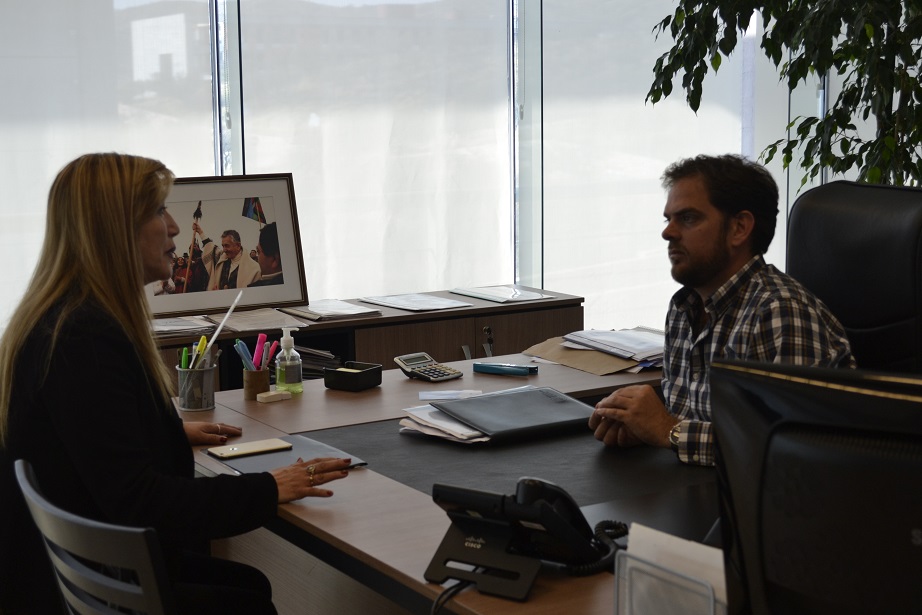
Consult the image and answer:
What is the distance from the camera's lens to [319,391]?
8.54 ft

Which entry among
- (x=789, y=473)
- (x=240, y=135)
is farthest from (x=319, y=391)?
(x=240, y=135)

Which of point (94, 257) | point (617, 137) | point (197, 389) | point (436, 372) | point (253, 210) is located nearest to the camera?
point (94, 257)

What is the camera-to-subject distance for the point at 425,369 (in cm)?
273

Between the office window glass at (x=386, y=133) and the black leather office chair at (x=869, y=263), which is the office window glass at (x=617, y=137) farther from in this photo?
the black leather office chair at (x=869, y=263)

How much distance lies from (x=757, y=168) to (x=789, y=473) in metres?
1.57

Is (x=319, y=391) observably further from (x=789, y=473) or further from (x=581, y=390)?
(x=789, y=473)

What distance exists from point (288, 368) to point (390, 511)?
36.8 inches

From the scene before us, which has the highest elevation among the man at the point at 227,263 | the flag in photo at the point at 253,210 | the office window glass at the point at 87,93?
the office window glass at the point at 87,93

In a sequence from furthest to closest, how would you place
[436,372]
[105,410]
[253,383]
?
1. [436,372]
2. [253,383]
3. [105,410]

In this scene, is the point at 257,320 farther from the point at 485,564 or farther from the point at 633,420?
the point at 485,564

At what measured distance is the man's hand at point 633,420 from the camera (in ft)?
6.58

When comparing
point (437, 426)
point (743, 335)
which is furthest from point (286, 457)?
point (743, 335)

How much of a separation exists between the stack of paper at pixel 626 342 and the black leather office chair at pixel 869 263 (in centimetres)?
60

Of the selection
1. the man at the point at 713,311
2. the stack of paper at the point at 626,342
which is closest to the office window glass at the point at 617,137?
the stack of paper at the point at 626,342
